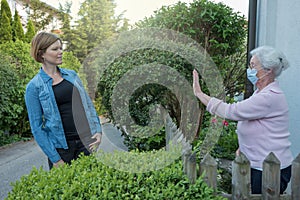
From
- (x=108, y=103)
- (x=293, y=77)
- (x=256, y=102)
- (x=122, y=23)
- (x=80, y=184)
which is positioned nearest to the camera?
(x=80, y=184)

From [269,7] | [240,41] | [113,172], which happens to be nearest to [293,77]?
[269,7]

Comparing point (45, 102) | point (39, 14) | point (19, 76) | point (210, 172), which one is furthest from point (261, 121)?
point (39, 14)

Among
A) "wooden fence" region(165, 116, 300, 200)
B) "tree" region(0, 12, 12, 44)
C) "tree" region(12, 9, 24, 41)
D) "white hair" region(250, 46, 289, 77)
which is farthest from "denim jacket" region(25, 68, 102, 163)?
"tree" region(12, 9, 24, 41)

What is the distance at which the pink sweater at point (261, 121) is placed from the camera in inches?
75.4

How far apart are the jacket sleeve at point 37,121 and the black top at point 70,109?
149 millimetres

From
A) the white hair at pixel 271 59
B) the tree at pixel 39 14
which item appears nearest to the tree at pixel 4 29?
the tree at pixel 39 14

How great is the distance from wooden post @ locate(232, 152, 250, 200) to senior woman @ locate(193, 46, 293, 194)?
0.76 ft

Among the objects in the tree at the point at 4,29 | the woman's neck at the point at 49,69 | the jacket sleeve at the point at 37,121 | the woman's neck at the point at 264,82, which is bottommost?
the jacket sleeve at the point at 37,121

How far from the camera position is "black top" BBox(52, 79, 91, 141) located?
248 cm

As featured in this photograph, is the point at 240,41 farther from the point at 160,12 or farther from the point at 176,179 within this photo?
the point at 176,179

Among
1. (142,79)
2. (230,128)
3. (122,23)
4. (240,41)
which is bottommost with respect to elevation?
(230,128)

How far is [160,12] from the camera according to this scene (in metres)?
3.77

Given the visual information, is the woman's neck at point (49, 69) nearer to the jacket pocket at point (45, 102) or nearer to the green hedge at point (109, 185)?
the jacket pocket at point (45, 102)

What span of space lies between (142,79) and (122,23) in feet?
41.0
